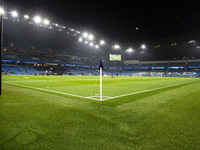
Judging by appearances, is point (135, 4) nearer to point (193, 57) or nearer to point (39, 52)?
point (39, 52)

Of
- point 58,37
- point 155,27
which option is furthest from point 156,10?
point 58,37

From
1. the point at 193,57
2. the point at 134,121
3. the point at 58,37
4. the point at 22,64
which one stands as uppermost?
the point at 58,37

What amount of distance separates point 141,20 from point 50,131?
108 ft

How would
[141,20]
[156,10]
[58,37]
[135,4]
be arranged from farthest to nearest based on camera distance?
[58,37], [141,20], [156,10], [135,4]

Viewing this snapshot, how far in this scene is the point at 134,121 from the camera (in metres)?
2.62

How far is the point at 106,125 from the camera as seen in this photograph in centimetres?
239

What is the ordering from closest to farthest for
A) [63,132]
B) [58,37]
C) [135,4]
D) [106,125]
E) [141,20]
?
[63,132], [106,125], [135,4], [141,20], [58,37]

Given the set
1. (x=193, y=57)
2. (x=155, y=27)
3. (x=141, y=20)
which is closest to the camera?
(x=141, y=20)

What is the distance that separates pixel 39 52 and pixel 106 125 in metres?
68.4

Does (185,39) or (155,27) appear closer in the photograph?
(155,27)

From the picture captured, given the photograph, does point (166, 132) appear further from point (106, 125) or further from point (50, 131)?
point (50, 131)

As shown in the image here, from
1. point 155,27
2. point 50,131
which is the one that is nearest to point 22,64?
point 155,27

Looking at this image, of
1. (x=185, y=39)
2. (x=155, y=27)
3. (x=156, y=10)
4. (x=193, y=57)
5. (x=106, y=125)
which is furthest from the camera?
(x=193, y=57)

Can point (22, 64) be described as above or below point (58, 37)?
below
